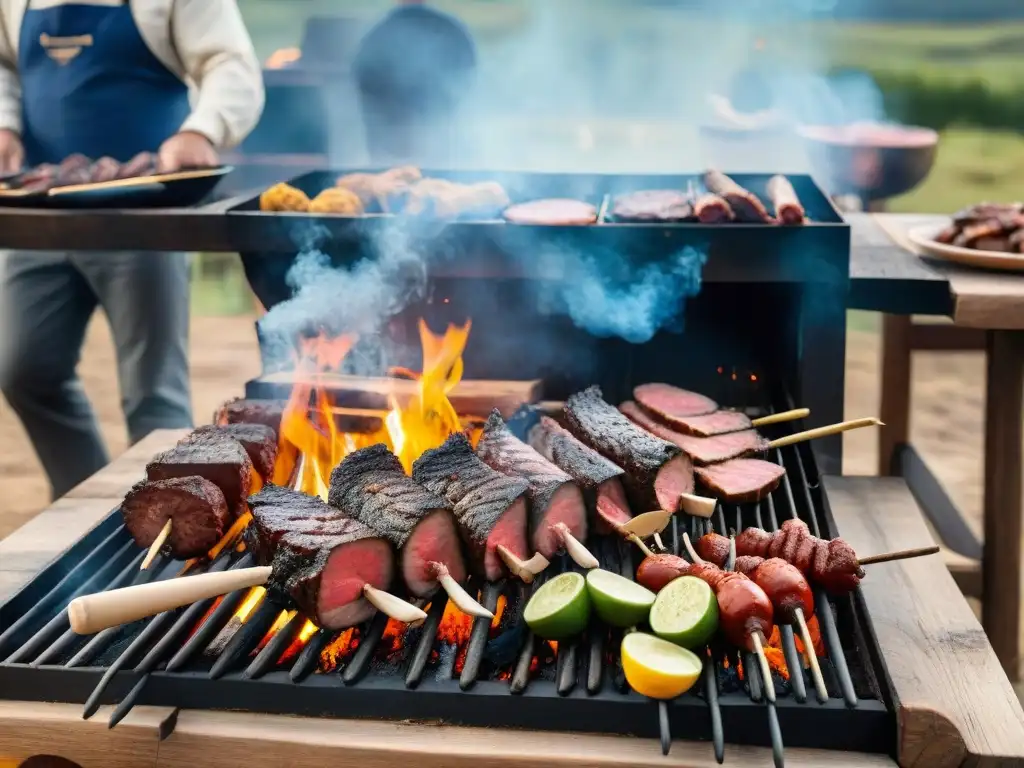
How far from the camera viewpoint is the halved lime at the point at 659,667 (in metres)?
1.81

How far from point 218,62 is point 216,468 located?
2386 millimetres

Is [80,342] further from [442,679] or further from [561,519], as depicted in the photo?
[442,679]

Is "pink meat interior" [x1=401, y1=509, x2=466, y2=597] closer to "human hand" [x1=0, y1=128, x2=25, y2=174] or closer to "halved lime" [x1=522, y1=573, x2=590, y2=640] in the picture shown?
"halved lime" [x1=522, y1=573, x2=590, y2=640]

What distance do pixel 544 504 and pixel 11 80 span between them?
138 inches

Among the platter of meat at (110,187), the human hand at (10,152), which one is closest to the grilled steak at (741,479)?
the platter of meat at (110,187)

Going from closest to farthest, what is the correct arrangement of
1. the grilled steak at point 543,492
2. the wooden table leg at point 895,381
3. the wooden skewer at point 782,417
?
1. the grilled steak at point 543,492
2. the wooden skewer at point 782,417
3. the wooden table leg at point 895,381

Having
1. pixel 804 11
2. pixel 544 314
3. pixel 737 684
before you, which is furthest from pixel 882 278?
pixel 804 11

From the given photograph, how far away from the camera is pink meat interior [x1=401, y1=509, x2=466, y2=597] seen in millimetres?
2223

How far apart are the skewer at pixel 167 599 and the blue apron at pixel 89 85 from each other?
2.90 metres

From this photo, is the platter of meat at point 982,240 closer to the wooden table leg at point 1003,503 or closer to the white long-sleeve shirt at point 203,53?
the wooden table leg at point 1003,503

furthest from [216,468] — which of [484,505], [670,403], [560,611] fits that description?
[670,403]

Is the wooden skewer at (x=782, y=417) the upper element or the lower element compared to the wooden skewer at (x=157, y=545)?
upper

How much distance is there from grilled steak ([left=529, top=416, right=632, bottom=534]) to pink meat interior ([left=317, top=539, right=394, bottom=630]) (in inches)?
21.9

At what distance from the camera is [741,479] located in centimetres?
273
